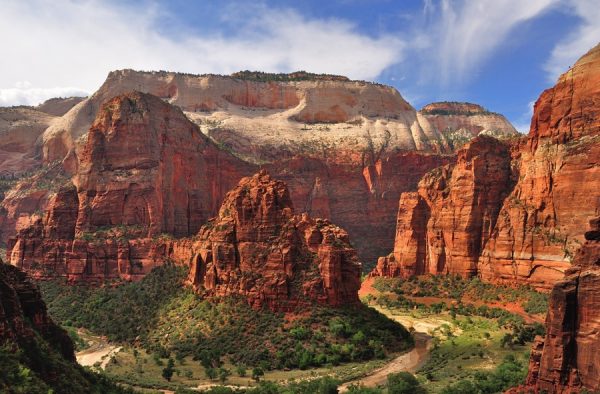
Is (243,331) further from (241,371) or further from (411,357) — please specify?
(411,357)

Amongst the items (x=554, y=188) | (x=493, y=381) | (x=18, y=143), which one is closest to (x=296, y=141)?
(x=18, y=143)

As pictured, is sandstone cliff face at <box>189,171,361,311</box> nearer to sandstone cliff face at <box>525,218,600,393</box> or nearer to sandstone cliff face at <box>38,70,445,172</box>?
sandstone cliff face at <box>525,218,600,393</box>

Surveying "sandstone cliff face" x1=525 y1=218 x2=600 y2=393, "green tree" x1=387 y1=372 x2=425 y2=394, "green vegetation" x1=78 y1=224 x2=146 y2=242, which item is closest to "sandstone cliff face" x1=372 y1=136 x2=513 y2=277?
"green vegetation" x1=78 y1=224 x2=146 y2=242

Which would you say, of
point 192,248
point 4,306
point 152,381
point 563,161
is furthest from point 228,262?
point 563,161

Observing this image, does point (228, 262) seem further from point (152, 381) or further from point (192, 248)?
point (152, 381)

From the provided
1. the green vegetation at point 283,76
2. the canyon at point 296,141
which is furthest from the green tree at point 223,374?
the green vegetation at point 283,76

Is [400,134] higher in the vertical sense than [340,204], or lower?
higher

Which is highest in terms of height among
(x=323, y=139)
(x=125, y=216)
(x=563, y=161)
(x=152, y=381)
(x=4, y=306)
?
(x=323, y=139)
